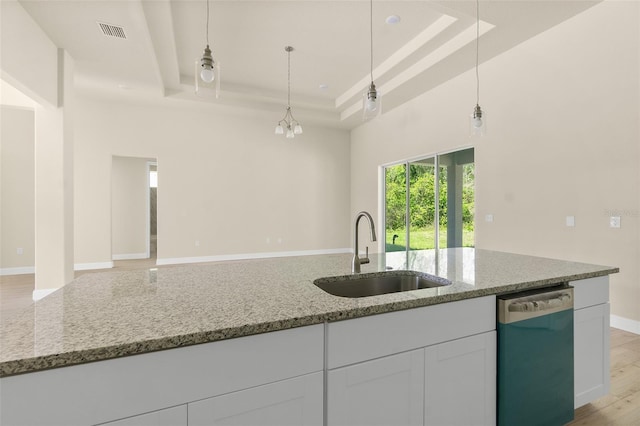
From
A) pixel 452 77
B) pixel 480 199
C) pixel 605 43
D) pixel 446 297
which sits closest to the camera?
pixel 446 297

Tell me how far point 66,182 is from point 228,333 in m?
4.50

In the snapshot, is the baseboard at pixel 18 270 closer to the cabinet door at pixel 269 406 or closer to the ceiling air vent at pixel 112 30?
the ceiling air vent at pixel 112 30

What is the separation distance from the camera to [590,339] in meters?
1.64

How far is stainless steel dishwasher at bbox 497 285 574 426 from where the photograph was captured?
1.36 m

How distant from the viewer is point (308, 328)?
3.24 ft

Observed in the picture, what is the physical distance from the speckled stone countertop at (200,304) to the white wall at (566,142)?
1941 millimetres

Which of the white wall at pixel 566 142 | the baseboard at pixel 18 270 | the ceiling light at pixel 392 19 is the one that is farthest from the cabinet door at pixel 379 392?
the baseboard at pixel 18 270

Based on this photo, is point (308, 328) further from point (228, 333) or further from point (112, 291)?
point (112, 291)

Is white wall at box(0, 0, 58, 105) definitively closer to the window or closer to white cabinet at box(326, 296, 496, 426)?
white cabinet at box(326, 296, 496, 426)

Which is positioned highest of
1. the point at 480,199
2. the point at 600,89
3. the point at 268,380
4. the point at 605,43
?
the point at 605,43

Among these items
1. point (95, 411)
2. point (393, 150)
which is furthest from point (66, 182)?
point (393, 150)

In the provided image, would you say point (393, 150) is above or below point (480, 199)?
above

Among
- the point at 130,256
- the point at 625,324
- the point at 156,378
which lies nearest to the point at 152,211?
the point at 130,256

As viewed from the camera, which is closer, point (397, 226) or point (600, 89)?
point (600, 89)
